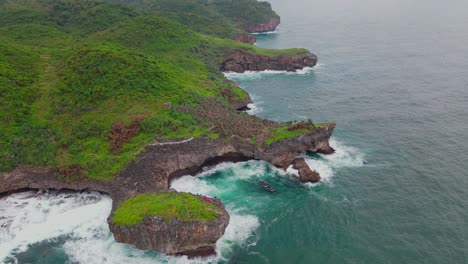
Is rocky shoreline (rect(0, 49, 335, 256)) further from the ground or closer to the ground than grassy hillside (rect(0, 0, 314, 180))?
closer to the ground

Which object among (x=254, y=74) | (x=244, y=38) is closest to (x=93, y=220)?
(x=254, y=74)

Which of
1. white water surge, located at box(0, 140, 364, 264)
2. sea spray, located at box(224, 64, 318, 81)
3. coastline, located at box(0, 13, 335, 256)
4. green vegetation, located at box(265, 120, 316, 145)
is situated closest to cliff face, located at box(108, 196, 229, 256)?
coastline, located at box(0, 13, 335, 256)

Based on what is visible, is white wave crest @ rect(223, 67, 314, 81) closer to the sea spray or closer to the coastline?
the sea spray

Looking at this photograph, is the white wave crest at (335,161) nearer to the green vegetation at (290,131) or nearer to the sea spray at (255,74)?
the green vegetation at (290,131)

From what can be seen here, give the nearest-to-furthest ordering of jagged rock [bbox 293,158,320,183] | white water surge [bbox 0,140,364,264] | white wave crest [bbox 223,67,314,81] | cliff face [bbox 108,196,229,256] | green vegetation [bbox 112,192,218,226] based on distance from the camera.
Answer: cliff face [bbox 108,196,229,256] < green vegetation [bbox 112,192,218,226] < white water surge [bbox 0,140,364,264] < jagged rock [bbox 293,158,320,183] < white wave crest [bbox 223,67,314,81]

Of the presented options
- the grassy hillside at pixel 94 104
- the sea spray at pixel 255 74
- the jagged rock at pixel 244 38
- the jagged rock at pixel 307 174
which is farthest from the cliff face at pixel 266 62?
the jagged rock at pixel 307 174

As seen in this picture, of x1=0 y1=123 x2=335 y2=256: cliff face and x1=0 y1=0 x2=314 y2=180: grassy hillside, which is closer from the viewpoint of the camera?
x1=0 y1=123 x2=335 y2=256: cliff face

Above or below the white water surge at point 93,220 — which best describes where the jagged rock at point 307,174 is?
above
